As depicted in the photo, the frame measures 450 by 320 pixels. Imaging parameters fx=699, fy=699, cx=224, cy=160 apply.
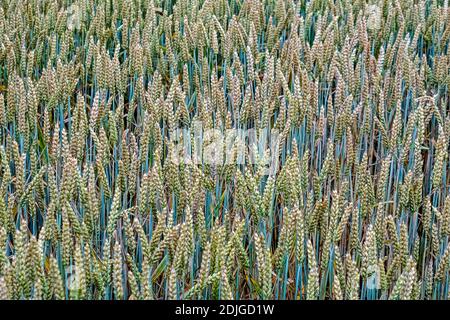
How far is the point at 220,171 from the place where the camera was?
1.60 meters

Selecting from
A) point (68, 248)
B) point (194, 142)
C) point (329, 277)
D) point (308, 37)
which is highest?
point (308, 37)

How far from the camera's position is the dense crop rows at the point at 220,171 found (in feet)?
4.21

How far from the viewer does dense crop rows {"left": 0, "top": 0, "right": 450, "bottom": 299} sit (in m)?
1.28

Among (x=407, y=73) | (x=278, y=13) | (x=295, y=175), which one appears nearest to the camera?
(x=295, y=175)

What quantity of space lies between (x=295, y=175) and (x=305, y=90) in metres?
0.50

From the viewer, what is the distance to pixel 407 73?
2098 millimetres

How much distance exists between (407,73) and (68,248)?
1.25 metres
